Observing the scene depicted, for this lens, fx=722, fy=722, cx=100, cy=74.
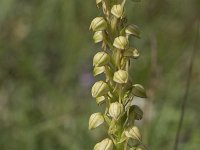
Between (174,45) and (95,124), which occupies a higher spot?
(95,124)

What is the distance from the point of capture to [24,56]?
15.7 feet

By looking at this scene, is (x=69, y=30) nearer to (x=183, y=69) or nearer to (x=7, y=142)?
(x=183, y=69)

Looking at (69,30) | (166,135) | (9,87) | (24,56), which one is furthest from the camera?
(69,30)

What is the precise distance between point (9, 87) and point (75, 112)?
0.64 meters

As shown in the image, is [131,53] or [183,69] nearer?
[131,53]

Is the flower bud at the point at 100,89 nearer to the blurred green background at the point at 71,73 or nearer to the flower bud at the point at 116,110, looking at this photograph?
the flower bud at the point at 116,110

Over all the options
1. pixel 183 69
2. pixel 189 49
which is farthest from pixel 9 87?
pixel 189 49

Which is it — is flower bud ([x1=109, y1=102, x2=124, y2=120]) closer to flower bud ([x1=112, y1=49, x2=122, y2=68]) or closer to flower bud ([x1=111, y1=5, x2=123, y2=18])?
flower bud ([x1=112, y1=49, x2=122, y2=68])

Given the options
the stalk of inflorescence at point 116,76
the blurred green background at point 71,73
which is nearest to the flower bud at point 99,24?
the stalk of inflorescence at point 116,76

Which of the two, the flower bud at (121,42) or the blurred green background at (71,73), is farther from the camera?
the blurred green background at (71,73)

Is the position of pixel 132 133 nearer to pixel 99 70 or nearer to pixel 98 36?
pixel 99 70

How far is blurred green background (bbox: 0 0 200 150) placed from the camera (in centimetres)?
448

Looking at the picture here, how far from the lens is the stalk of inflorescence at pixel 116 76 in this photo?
2.39 metres

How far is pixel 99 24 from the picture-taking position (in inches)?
94.1
